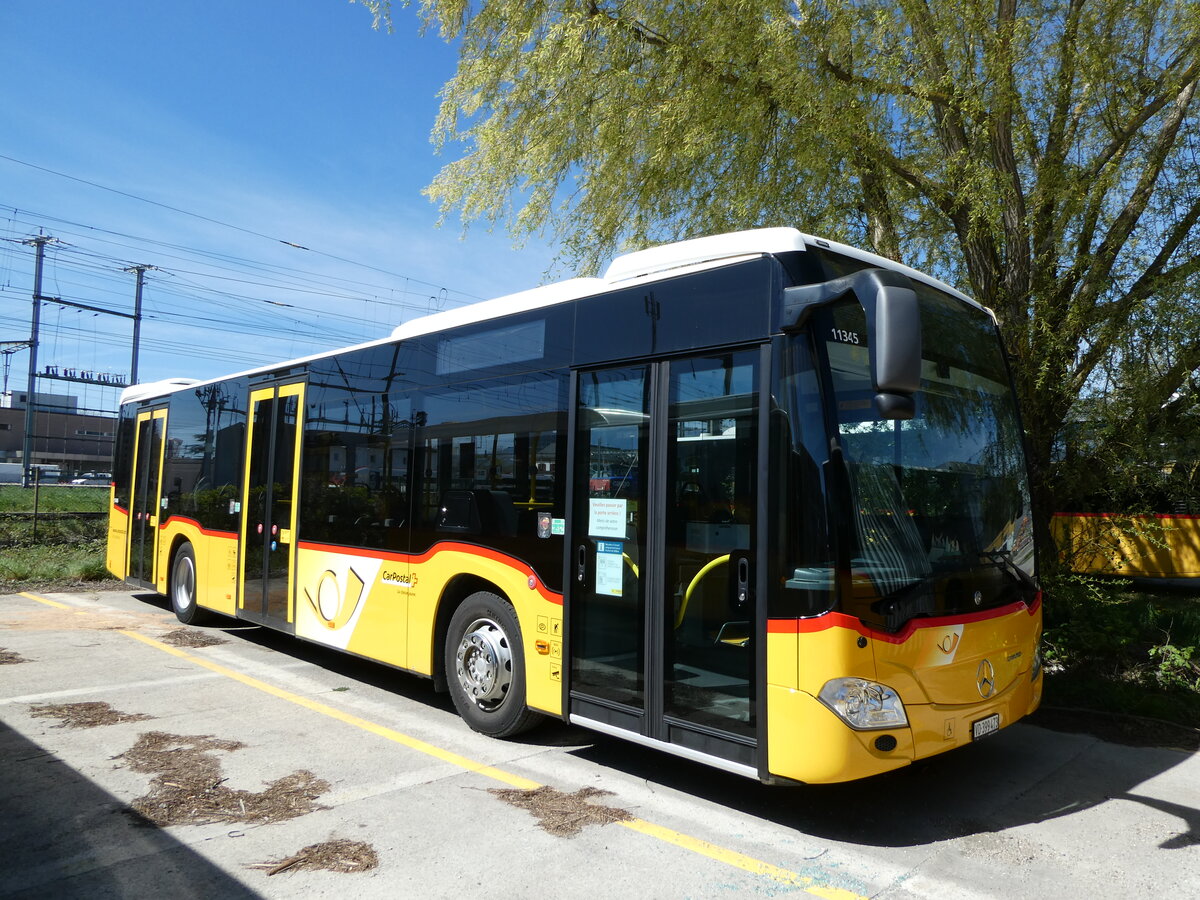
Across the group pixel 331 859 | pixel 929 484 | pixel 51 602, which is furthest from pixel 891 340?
pixel 51 602

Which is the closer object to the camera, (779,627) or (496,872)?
(496,872)

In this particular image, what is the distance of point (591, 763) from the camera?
572 cm

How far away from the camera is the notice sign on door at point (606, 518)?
17.4ft

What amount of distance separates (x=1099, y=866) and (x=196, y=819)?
460 centimetres

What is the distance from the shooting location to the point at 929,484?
477 centimetres

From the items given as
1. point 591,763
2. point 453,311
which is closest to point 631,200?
point 453,311

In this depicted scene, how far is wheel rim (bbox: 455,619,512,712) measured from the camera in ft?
20.1

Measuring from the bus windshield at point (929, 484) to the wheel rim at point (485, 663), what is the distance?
103 inches

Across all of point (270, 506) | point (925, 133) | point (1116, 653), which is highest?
point (925, 133)

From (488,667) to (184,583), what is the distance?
21.5 feet

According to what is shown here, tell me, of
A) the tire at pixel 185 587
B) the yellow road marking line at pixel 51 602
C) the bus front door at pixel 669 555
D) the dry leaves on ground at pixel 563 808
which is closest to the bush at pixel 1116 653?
the bus front door at pixel 669 555

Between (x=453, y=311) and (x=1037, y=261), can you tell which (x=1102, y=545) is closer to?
(x=1037, y=261)

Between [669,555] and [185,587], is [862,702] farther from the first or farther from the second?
[185,587]

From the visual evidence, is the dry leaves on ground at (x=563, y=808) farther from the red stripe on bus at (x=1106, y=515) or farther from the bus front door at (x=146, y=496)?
the bus front door at (x=146, y=496)
